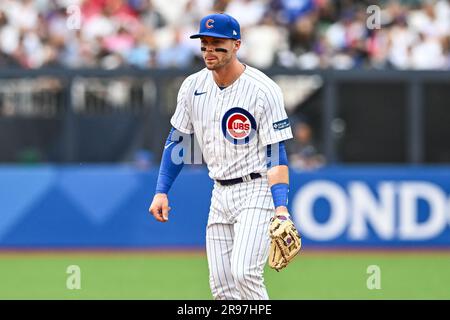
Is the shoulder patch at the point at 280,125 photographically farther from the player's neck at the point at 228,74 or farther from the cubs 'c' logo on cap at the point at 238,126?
the player's neck at the point at 228,74

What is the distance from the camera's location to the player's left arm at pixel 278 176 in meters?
6.77

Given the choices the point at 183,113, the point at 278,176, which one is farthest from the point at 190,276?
the point at 278,176

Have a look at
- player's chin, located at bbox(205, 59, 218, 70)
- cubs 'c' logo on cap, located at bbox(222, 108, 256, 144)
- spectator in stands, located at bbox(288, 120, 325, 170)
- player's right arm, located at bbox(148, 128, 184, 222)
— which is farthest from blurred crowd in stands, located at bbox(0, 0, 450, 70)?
player's chin, located at bbox(205, 59, 218, 70)

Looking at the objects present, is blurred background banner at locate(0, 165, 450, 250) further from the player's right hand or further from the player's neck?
the player's neck

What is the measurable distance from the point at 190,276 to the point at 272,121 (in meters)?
4.98

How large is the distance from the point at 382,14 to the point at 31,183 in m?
5.61

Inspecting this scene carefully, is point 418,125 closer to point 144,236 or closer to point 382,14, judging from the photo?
point 382,14

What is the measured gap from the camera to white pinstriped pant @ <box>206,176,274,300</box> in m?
6.79

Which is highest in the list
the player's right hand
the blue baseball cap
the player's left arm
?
the blue baseball cap

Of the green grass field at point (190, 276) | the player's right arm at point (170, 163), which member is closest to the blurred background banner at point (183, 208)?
the green grass field at point (190, 276)

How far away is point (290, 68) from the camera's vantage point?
13.8m

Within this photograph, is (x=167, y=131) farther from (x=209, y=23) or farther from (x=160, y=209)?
(x=209, y=23)

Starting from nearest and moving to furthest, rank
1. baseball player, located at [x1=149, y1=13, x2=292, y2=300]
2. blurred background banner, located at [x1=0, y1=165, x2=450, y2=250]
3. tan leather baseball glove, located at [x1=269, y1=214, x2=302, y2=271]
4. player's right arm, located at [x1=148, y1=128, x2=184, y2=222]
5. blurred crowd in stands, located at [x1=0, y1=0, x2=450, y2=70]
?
tan leather baseball glove, located at [x1=269, y1=214, x2=302, y2=271]
baseball player, located at [x1=149, y1=13, x2=292, y2=300]
player's right arm, located at [x1=148, y1=128, x2=184, y2=222]
blurred background banner, located at [x1=0, y1=165, x2=450, y2=250]
blurred crowd in stands, located at [x1=0, y1=0, x2=450, y2=70]

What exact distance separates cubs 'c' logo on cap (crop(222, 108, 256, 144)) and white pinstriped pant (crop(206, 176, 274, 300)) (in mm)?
305
